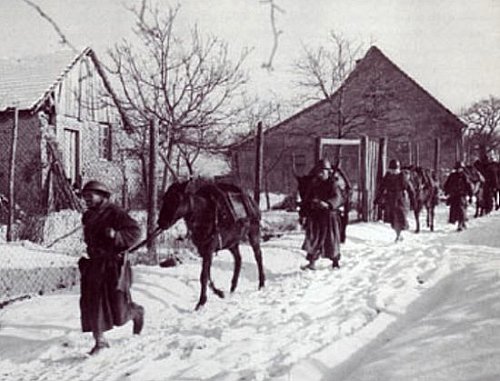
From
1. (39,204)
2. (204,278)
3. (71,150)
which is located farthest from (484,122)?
(71,150)

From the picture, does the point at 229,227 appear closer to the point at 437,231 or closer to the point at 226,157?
the point at 226,157

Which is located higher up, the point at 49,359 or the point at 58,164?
the point at 58,164

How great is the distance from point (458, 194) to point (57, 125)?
9.36 meters

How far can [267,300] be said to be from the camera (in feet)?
20.7

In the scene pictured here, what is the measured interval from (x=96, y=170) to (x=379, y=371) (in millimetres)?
10085

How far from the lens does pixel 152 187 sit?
758 cm

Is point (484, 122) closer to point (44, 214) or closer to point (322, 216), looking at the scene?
point (322, 216)

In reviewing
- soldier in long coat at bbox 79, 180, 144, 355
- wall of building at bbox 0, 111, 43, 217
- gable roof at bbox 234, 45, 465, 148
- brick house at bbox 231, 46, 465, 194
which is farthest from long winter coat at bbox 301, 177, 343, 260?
gable roof at bbox 234, 45, 465, 148

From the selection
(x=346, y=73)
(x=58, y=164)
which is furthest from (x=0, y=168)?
(x=346, y=73)

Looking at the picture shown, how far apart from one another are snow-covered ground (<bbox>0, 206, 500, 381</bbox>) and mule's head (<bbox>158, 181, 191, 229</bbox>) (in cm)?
90

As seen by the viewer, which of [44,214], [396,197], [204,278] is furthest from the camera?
[396,197]

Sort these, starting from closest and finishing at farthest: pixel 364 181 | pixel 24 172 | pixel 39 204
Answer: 1. pixel 39 204
2. pixel 24 172
3. pixel 364 181

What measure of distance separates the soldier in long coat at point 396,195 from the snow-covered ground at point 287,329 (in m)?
3.35

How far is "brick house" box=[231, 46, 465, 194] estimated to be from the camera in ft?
65.2
